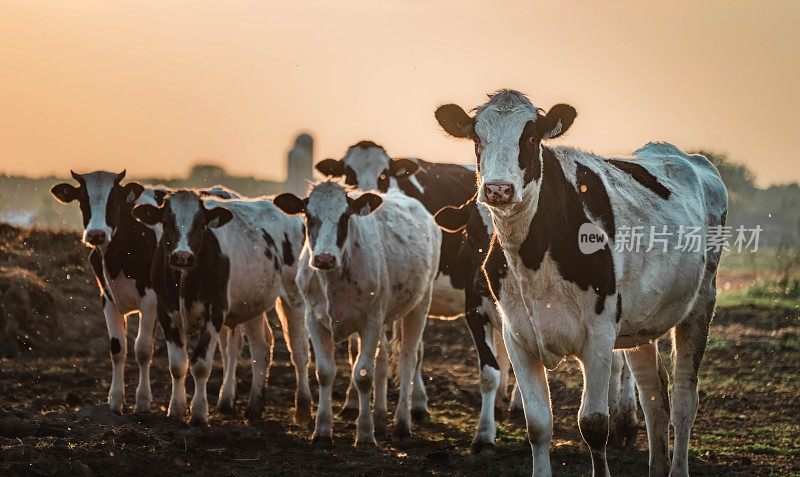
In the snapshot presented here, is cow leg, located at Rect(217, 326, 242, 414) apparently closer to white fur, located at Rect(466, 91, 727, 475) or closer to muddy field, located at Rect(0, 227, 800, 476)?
muddy field, located at Rect(0, 227, 800, 476)

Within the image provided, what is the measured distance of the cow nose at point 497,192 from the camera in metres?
7.48

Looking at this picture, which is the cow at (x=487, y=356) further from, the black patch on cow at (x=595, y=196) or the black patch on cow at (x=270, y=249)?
the black patch on cow at (x=595, y=196)

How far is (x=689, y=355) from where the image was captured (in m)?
9.87

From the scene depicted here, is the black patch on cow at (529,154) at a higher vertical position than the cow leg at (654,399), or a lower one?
higher

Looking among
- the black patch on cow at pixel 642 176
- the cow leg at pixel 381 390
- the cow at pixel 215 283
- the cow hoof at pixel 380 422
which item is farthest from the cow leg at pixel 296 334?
the black patch on cow at pixel 642 176

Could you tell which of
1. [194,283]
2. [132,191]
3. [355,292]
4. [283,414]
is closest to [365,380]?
[355,292]

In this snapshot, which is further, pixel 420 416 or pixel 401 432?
pixel 420 416

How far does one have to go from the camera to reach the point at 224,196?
16.5 meters

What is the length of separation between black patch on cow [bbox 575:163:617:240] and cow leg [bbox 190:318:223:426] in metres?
5.52

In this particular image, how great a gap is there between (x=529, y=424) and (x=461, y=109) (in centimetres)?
211

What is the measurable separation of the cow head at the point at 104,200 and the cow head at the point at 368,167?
240 cm

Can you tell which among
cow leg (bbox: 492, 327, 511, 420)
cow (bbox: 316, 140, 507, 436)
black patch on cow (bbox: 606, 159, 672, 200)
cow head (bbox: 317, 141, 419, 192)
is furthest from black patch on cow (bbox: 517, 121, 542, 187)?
cow head (bbox: 317, 141, 419, 192)

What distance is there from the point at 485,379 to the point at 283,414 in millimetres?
2988

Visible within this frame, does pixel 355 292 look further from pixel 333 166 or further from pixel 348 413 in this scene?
pixel 333 166
